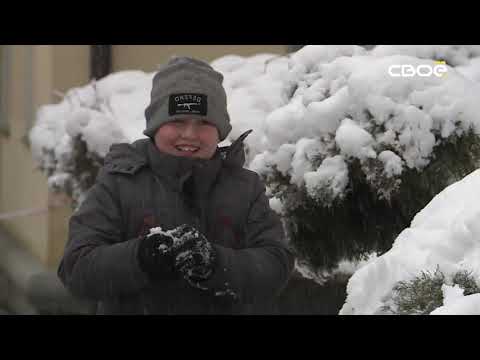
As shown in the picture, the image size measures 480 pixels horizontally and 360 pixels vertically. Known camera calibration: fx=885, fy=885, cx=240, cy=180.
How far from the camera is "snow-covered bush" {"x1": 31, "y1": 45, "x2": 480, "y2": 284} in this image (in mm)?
2174

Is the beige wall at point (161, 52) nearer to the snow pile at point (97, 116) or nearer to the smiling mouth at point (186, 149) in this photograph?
the snow pile at point (97, 116)

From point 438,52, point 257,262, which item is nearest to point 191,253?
point 257,262

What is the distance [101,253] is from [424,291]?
23.2 inches

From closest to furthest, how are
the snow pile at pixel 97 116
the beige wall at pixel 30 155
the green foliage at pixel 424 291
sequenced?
the green foliage at pixel 424 291 → the snow pile at pixel 97 116 → the beige wall at pixel 30 155

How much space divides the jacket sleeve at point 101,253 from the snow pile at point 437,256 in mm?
441

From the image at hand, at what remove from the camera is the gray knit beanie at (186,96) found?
1739 millimetres

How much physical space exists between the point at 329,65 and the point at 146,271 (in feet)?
3.12

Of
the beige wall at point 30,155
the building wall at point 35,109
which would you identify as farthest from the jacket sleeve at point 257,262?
the beige wall at point 30,155

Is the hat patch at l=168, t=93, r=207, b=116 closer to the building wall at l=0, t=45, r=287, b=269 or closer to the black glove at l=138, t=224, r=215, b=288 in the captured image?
the black glove at l=138, t=224, r=215, b=288

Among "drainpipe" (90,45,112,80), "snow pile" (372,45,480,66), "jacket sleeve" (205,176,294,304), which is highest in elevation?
"snow pile" (372,45,480,66)

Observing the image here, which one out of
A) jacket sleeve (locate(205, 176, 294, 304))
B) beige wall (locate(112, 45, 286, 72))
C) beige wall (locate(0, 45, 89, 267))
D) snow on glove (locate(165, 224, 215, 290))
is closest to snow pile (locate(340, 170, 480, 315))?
jacket sleeve (locate(205, 176, 294, 304))

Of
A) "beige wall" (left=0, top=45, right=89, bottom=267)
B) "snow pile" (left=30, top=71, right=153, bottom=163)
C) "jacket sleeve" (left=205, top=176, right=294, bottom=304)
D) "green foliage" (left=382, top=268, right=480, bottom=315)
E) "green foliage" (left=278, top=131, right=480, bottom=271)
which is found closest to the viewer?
"green foliage" (left=382, top=268, right=480, bottom=315)

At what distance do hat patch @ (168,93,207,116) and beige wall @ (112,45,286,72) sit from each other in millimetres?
733

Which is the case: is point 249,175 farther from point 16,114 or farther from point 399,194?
point 16,114
